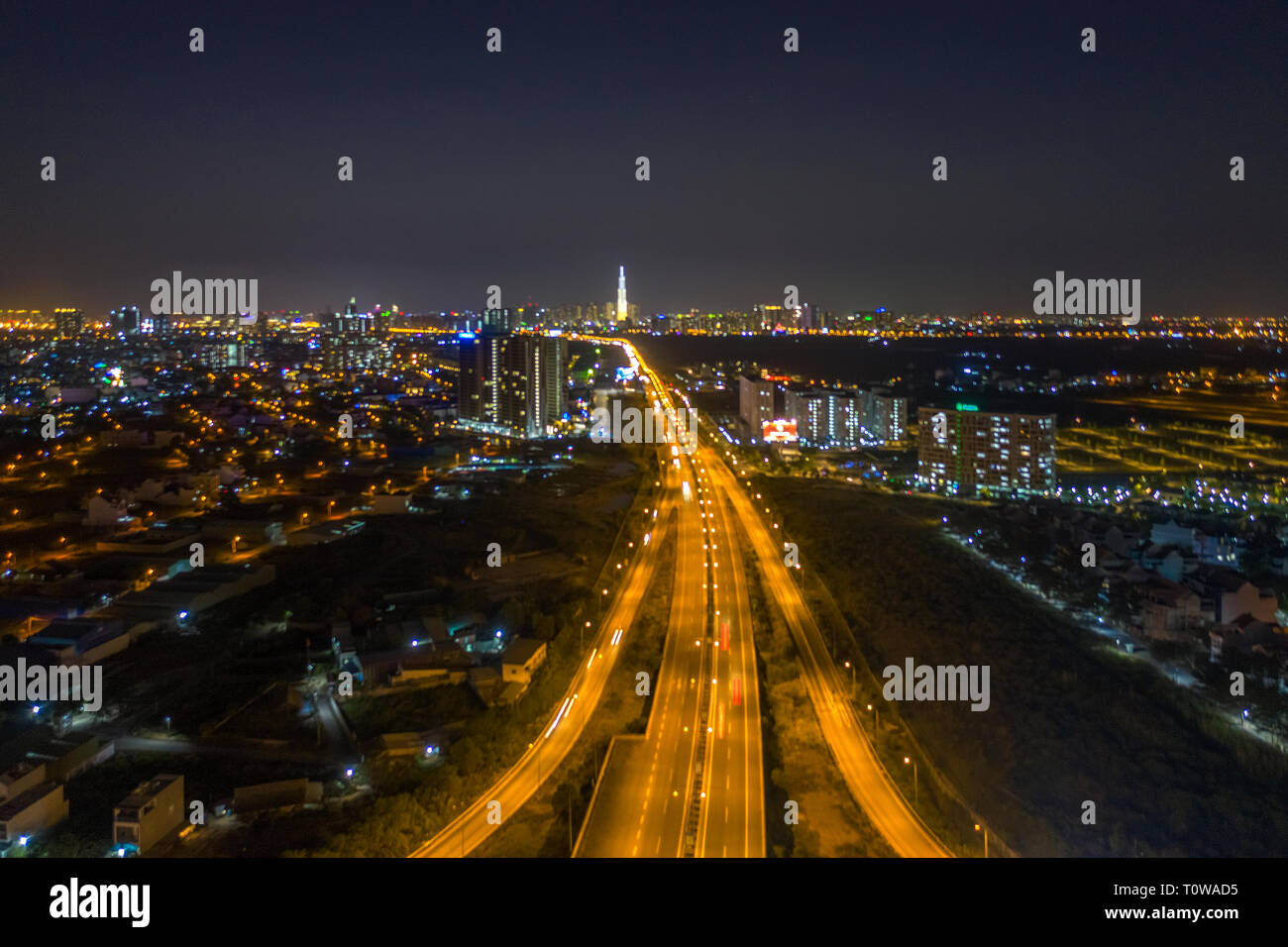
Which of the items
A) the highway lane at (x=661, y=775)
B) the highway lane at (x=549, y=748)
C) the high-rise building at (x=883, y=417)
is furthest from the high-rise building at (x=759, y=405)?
the highway lane at (x=661, y=775)

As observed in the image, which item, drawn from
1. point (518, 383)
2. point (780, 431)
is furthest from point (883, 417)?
point (518, 383)

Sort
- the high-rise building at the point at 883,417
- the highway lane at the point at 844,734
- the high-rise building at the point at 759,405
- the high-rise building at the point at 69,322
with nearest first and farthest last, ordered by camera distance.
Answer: the highway lane at the point at 844,734 < the high-rise building at the point at 883,417 < the high-rise building at the point at 759,405 < the high-rise building at the point at 69,322

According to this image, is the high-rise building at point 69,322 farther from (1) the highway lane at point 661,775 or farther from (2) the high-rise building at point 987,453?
(1) the highway lane at point 661,775

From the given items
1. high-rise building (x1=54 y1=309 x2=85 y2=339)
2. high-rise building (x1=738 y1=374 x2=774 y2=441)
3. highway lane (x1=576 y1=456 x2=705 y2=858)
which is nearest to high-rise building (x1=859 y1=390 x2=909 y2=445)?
high-rise building (x1=738 y1=374 x2=774 y2=441)

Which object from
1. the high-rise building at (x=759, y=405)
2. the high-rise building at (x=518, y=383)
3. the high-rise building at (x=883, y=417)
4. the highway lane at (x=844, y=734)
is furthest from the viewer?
the high-rise building at (x=518, y=383)
